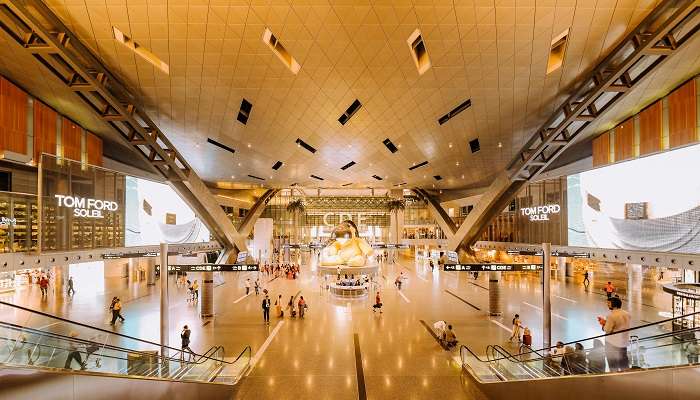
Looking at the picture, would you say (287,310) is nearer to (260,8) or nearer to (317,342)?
(317,342)

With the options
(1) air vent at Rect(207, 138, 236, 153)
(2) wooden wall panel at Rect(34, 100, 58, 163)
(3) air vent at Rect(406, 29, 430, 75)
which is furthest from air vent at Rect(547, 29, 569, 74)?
(2) wooden wall panel at Rect(34, 100, 58, 163)

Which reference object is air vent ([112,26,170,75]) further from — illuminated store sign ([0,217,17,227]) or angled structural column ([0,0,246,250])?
illuminated store sign ([0,217,17,227])

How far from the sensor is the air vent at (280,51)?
33.9ft

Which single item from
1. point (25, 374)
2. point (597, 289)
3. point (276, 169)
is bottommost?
point (597, 289)

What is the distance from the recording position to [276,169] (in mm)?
25469

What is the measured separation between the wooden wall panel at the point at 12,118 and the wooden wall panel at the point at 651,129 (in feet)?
76.0

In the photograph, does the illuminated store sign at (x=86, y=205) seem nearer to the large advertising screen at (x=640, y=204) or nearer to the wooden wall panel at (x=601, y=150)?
the large advertising screen at (x=640, y=204)

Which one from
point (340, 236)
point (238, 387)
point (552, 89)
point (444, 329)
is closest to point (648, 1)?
point (552, 89)

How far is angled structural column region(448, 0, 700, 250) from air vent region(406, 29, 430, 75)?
16.4 ft

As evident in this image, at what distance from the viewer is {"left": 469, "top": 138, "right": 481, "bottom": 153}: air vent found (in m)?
18.9

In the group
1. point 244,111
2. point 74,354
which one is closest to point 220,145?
point 244,111

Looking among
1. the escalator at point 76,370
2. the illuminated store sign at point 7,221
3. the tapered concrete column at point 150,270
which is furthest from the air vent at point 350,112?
the tapered concrete column at point 150,270

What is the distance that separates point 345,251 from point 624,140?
55.0 feet

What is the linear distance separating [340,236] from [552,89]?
58.0ft
